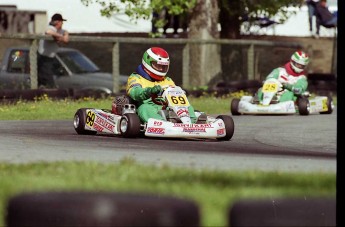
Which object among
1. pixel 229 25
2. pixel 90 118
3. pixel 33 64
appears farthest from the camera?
pixel 229 25

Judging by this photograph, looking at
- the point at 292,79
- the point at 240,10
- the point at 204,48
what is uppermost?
the point at 240,10

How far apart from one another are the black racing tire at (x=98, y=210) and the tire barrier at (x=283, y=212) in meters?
0.19

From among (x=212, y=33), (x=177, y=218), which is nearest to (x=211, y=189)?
(x=177, y=218)

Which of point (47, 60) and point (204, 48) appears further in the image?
point (204, 48)

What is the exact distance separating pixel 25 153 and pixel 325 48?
21.9 meters

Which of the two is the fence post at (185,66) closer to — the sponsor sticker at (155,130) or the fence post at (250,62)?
the fence post at (250,62)

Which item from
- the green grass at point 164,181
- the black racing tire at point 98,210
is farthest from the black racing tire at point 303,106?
the black racing tire at point 98,210

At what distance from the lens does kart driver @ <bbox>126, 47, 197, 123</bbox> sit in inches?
495

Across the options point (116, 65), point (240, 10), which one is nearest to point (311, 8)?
point (240, 10)

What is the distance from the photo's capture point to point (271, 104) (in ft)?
59.3

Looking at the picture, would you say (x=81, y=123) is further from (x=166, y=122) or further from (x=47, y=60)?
(x=47, y=60)

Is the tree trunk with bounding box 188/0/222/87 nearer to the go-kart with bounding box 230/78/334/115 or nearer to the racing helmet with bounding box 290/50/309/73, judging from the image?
the racing helmet with bounding box 290/50/309/73

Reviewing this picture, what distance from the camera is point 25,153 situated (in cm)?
1026

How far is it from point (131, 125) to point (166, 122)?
37cm
